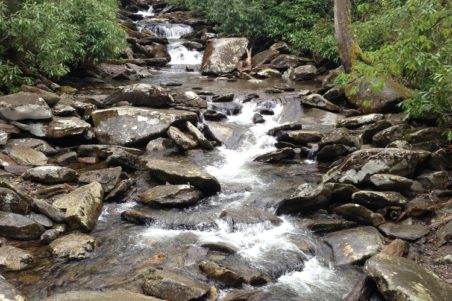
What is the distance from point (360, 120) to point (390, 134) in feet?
6.96

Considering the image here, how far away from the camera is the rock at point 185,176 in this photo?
880 centimetres

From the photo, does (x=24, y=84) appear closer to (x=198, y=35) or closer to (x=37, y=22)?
(x=37, y=22)

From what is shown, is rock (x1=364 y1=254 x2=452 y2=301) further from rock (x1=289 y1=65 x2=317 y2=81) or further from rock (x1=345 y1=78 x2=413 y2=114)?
rock (x1=289 y1=65 x2=317 y2=81)

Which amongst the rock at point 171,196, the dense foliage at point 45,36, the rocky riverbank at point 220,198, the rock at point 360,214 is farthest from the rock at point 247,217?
the dense foliage at point 45,36

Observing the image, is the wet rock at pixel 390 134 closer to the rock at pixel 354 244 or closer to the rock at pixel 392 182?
the rock at pixel 392 182

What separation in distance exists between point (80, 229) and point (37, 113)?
435 cm

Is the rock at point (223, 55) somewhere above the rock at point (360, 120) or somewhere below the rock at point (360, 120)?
above

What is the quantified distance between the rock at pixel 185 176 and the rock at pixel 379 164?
94.3 inches

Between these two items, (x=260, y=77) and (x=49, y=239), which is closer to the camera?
(x=49, y=239)

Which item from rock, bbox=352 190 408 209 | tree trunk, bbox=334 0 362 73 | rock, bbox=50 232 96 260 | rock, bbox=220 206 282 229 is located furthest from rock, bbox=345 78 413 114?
rock, bbox=50 232 96 260

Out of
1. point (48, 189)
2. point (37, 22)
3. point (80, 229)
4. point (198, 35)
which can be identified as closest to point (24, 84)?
point (37, 22)

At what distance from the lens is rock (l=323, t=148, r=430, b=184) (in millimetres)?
8422

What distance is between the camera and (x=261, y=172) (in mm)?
10266

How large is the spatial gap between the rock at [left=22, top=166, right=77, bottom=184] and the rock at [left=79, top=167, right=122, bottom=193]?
258 millimetres
